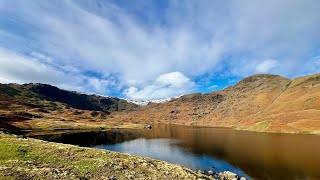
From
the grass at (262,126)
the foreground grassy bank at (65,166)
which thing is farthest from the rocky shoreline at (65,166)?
the grass at (262,126)

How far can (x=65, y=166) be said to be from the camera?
3359cm

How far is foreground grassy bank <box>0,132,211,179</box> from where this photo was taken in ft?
93.6

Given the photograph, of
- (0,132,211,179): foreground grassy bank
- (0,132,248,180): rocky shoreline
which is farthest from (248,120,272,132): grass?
(0,132,211,179): foreground grassy bank

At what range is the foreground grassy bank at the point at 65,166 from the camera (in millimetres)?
28531

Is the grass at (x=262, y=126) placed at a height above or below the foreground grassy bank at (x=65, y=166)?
above

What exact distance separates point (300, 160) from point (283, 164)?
7.84 metres

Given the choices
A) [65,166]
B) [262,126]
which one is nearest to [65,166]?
[65,166]

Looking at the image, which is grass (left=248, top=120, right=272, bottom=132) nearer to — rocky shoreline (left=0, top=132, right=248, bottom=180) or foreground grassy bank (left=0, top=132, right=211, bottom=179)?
rocky shoreline (left=0, top=132, right=248, bottom=180)

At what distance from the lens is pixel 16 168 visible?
1136 inches

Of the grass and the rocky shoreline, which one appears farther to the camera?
the grass

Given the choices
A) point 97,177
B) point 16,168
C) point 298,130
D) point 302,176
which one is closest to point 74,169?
point 97,177

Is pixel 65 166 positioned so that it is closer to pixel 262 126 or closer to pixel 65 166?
pixel 65 166

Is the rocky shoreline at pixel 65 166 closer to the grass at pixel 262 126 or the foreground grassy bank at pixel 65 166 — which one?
the foreground grassy bank at pixel 65 166

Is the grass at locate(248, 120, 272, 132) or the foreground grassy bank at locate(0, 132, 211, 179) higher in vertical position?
the grass at locate(248, 120, 272, 132)
